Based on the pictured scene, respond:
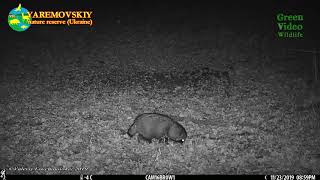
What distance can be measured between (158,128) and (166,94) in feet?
12.6

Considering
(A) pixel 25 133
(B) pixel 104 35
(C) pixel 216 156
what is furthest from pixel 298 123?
(B) pixel 104 35

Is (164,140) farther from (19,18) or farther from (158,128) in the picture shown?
(19,18)

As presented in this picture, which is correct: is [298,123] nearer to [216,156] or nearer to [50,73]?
[216,156]

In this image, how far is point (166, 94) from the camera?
1170cm

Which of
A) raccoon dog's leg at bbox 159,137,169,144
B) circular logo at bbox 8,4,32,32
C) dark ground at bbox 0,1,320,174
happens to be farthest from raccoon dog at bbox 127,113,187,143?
circular logo at bbox 8,4,32,32

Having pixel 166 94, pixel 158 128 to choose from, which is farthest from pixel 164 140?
pixel 166 94

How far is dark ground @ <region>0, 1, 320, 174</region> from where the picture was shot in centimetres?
779

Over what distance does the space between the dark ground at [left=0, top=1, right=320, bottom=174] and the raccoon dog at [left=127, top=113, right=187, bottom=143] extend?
1.12 feet

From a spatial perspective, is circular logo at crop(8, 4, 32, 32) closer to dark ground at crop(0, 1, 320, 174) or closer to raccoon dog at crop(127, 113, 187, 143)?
dark ground at crop(0, 1, 320, 174)

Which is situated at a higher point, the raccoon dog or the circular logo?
the circular logo

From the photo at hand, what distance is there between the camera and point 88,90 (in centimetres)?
1216

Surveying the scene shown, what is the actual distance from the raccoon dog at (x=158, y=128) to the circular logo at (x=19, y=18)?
11.8 m

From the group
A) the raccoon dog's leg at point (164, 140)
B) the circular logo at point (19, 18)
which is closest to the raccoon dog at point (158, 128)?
the raccoon dog's leg at point (164, 140)

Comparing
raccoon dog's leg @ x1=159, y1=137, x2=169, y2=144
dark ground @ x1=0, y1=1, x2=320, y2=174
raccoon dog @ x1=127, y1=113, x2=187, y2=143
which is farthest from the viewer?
raccoon dog's leg @ x1=159, y1=137, x2=169, y2=144
